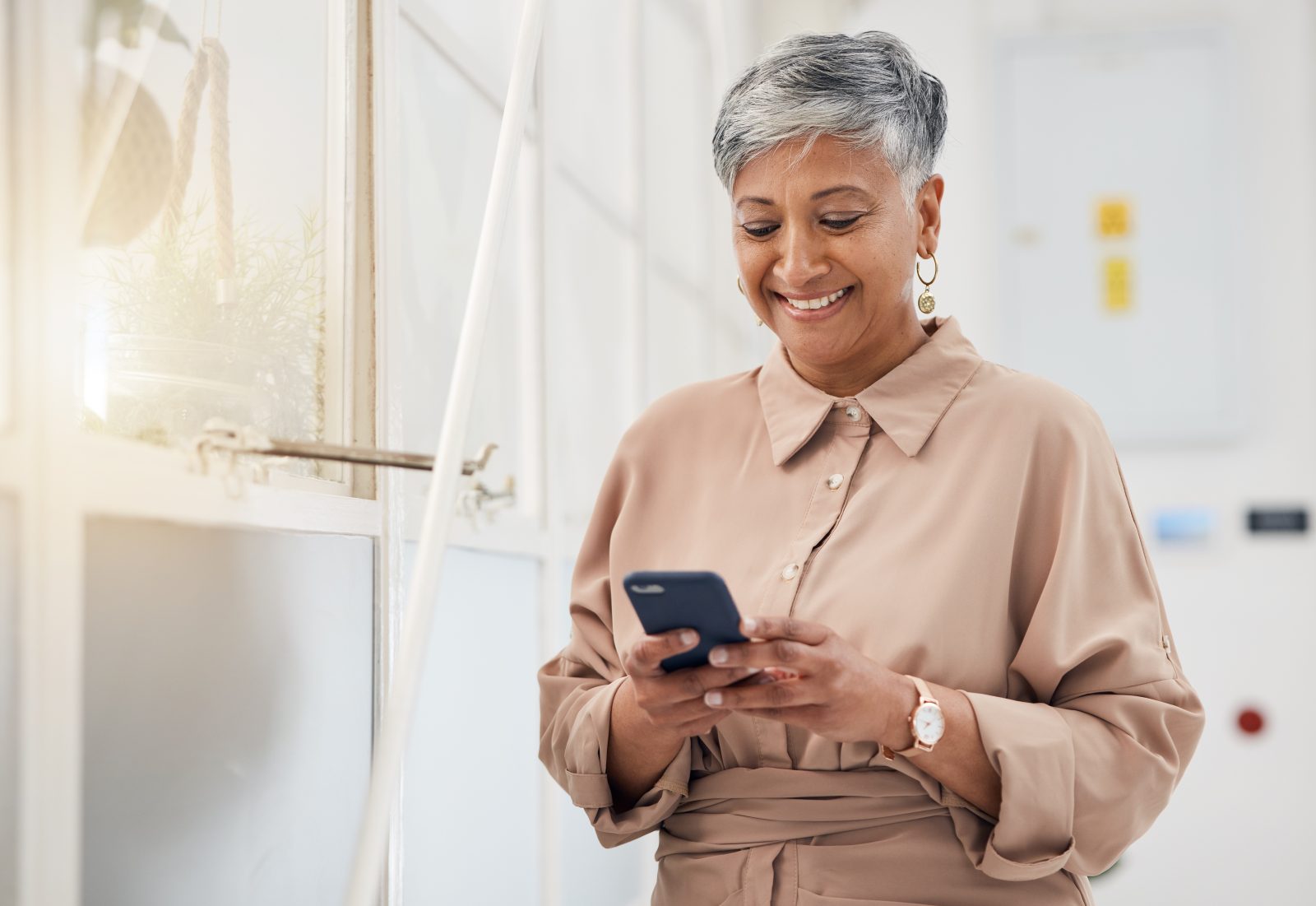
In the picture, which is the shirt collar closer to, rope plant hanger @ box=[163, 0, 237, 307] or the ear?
the ear

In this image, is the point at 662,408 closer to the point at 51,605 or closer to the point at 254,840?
the point at 254,840

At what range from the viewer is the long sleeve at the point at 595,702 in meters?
1.34

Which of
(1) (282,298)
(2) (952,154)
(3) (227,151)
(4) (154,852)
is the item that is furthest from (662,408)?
(2) (952,154)

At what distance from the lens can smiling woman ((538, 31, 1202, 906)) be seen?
1186 millimetres

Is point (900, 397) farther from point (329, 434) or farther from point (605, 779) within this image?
point (329, 434)

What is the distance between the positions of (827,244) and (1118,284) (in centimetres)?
304

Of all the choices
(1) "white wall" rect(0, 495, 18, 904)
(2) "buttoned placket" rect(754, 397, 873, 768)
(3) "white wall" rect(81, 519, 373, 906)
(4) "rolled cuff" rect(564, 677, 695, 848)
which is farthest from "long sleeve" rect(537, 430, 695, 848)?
(1) "white wall" rect(0, 495, 18, 904)

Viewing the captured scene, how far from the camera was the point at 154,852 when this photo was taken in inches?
40.9

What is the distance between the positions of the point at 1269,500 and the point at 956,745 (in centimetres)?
313

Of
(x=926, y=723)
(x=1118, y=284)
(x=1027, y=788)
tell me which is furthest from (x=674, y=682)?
(x=1118, y=284)

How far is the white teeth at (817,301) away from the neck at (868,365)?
0.08 meters

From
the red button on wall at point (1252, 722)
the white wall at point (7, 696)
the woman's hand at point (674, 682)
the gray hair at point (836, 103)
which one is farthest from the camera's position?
the red button on wall at point (1252, 722)

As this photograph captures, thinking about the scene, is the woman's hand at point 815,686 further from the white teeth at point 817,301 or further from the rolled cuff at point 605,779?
the white teeth at point 817,301

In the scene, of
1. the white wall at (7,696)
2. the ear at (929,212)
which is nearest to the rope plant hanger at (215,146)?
the white wall at (7,696)
